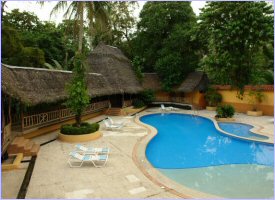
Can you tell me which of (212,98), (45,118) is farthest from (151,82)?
(45,118)

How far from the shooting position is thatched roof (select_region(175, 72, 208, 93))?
89.2 feet

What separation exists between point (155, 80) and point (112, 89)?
9.83 metres

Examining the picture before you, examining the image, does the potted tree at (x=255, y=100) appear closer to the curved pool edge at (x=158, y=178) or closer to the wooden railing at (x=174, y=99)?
the wooden railing at (x=174, y=99)

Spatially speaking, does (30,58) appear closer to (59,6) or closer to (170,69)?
(59,6)

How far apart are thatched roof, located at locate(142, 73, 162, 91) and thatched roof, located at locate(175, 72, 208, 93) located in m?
2.80

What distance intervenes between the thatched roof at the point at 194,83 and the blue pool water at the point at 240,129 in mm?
8272

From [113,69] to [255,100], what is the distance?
1339 centimetres

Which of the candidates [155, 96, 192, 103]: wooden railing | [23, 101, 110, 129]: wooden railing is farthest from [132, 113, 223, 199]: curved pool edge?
[155, 96, 192, 103]: wooden railing

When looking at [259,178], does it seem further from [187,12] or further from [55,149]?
[187,12]

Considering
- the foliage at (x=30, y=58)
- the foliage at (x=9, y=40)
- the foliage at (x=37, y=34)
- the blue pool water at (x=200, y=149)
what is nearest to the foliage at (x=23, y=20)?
the foliage at (x=37, y=34)

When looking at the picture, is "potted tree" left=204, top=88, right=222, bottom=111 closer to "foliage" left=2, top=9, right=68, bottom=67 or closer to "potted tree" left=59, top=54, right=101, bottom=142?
"potted tree" left=59, top=54, right=101, bottom=142

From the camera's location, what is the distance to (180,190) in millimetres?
7387

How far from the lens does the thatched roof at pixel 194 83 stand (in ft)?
89.2

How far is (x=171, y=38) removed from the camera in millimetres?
28172
